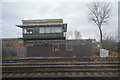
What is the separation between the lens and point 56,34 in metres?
13.1

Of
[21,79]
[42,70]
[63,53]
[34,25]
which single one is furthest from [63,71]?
[34,25]

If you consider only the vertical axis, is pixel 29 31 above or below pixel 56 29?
below

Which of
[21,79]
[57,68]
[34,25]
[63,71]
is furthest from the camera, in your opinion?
[34,25]

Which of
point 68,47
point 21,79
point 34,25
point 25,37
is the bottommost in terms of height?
point 21,79

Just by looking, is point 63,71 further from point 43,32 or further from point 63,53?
point 43,32

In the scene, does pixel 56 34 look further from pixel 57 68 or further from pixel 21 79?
pixel 21 79

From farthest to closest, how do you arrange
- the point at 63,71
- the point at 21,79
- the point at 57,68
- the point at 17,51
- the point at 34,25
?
the point at 34,25, the point at 17,51, the point at 57,68, the point at 63,71, the point at 21,79

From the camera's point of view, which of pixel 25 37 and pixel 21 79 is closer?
pixel 21 79

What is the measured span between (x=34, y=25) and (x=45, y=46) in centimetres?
444

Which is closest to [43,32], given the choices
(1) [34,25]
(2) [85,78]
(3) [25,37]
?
(1) [34,25]

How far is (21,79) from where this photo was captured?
3781mm

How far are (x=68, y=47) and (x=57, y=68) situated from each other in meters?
5.78

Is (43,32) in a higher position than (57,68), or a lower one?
higher

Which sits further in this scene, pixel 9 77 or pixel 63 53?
pixel 63 53
